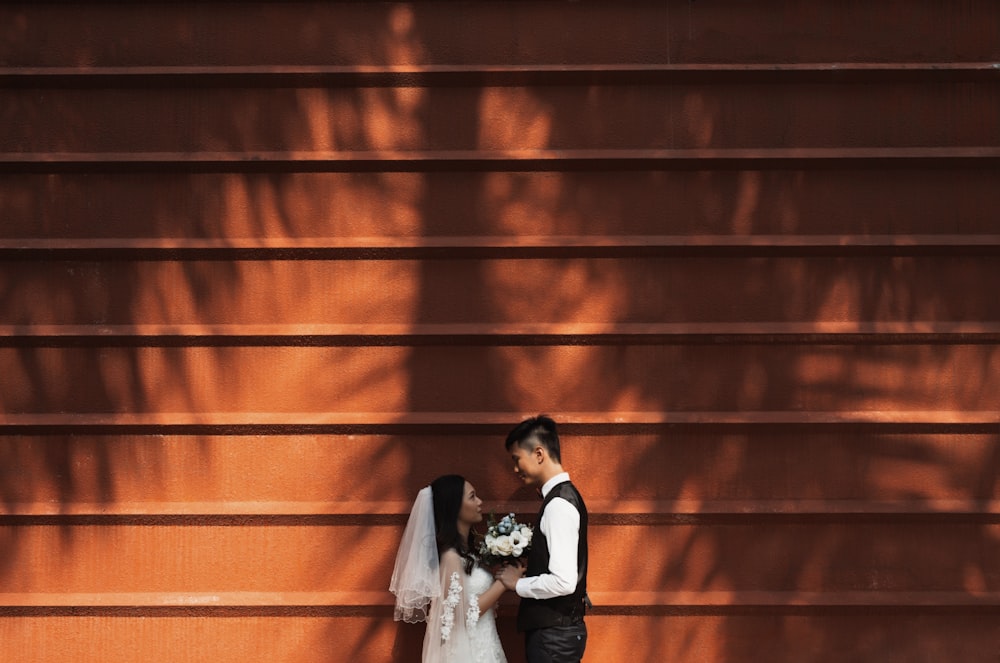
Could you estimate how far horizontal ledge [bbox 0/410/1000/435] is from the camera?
5129 mm

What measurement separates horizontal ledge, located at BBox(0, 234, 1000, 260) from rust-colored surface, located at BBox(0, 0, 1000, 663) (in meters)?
0.02

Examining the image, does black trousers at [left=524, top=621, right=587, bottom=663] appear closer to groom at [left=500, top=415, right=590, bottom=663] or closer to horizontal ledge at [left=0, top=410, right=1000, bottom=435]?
groom at [left=500, top=415, right=590, bottom=663]

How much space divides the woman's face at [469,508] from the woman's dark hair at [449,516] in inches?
0.8

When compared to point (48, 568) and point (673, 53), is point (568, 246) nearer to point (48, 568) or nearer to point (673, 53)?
point (673, 53)

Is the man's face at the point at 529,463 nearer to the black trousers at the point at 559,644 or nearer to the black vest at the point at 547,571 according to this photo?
the black vest at the point at 547,571

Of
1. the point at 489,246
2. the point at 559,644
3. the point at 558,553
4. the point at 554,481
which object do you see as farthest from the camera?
the point at 489,246

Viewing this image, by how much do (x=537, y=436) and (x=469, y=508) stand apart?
515mm

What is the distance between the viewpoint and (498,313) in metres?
5.22

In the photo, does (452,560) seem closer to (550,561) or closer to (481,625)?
(481,625)

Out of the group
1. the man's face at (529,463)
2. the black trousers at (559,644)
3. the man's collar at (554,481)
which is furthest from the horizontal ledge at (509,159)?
the black trousers at (559,644)

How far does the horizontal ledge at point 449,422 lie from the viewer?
16.8 ft

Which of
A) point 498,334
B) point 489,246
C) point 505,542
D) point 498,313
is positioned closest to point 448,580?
point 505,542

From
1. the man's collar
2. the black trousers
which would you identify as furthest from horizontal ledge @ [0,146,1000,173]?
the black trousers

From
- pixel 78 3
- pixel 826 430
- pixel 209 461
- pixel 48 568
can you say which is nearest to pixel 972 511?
pixel 826 430
